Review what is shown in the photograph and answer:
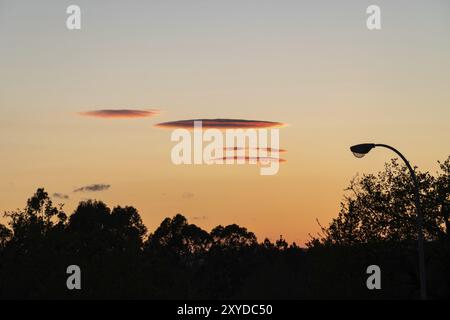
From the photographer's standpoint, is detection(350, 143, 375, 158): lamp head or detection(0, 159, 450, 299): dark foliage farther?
detection(0, 159, 450, 299): dark foliage

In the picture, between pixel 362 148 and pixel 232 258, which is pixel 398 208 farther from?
pixel 232 258

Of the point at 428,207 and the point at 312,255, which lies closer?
the point at 428,207

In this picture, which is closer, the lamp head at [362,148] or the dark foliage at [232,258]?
the lamp head at [362,148]

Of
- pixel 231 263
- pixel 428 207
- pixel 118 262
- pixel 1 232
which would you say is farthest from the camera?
pixel 231 263

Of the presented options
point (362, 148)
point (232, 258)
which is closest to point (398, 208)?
point (362, 148)

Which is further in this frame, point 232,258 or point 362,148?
point 232,258

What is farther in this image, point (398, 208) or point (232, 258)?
point (232, 258)

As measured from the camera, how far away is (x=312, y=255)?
81.5 metres

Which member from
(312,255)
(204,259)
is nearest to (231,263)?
(204,259)
